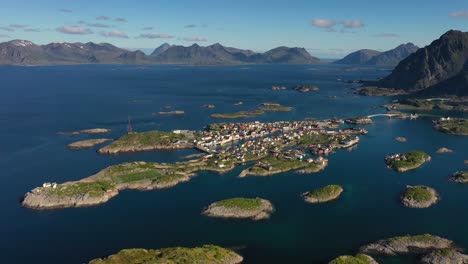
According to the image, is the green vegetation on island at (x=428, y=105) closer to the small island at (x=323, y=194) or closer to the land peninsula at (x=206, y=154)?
the land peninsula at (x=206, y=154)

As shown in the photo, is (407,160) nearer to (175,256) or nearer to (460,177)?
(460,177)

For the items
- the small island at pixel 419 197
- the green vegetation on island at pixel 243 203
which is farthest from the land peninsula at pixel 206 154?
the small island at pixel 419 197

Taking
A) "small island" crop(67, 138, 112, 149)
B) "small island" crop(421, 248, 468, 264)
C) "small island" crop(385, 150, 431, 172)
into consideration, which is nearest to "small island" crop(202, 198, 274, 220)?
"small island" crop(421, 248, 468, 264)

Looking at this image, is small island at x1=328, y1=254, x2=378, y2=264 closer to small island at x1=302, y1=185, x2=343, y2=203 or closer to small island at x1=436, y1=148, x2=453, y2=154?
small island at x1=302, y1=185, x2=343, y2=203

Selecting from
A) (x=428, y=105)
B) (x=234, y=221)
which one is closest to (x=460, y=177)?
(x=234, y=221)

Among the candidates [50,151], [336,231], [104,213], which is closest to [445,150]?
[336,231]

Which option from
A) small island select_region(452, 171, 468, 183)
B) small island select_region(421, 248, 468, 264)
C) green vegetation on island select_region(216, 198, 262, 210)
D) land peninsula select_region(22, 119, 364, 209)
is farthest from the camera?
small island select_region(452, 171, 468, 183)
